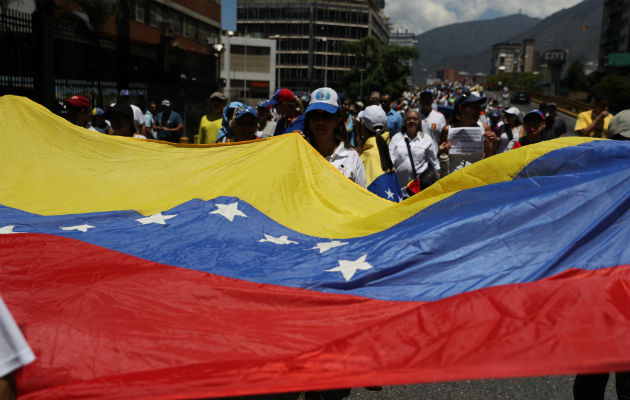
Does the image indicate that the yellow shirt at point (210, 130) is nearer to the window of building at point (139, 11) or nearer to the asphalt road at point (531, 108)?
the asphalt road at point (531, 108)

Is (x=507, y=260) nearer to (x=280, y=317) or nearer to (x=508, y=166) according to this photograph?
(x=508, y=166)

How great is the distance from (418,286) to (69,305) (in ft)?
5.21

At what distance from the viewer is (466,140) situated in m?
6.05

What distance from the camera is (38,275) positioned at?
112 inches

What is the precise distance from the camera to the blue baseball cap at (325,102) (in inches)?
173

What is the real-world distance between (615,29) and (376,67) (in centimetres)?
5687

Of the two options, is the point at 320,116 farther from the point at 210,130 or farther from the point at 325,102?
the point at 210,130

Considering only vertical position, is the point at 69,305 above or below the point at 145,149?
below

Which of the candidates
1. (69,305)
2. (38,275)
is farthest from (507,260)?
(38,275)

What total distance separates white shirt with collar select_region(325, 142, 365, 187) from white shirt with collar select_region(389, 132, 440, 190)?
2126 millimetres

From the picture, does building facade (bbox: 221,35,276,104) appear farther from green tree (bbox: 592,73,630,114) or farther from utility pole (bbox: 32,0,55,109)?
utility pole (bbox: 32,0,55,109)

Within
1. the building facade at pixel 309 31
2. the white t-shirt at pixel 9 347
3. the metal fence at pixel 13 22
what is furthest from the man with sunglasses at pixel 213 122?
the building facade at pixel 309 31

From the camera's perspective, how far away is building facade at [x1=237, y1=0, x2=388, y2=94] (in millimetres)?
103625

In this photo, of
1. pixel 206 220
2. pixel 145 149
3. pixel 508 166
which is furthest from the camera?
pixel 145 149
